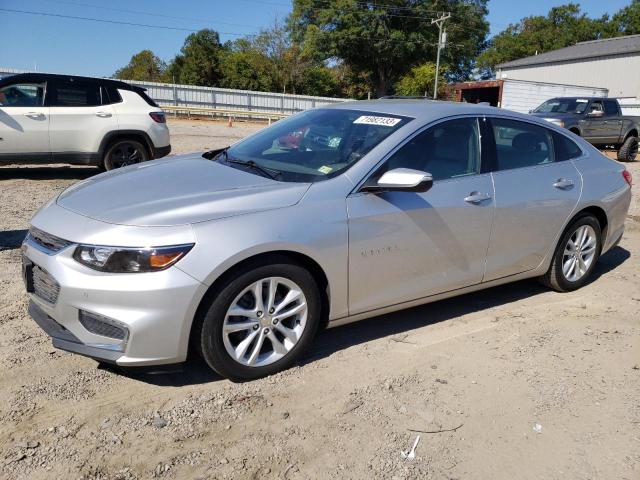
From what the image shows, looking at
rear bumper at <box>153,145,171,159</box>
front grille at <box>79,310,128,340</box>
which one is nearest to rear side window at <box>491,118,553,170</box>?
front grille at <box>79,310,128,340</box>

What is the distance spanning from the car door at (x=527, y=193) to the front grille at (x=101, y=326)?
2.61 meters

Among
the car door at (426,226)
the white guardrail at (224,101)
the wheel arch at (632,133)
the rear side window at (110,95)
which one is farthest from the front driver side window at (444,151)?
the white guardrail at (224,101)

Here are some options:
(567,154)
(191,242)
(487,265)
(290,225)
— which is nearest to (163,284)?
(191,242)

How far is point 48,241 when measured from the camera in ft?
A: 9.87

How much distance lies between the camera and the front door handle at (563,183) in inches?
175

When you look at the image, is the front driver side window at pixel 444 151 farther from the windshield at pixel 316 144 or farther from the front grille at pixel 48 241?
the front grille at pixel 48 241

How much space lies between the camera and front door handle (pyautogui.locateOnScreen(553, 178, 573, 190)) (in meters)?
4.43

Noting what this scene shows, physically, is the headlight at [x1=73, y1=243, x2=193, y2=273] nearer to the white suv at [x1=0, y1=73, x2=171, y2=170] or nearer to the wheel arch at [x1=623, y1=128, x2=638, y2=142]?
the white suv at [x1=0, y1=73, x2=171, y2=170]

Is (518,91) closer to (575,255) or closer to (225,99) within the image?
(225,99)

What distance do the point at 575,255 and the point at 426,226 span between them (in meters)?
1.99

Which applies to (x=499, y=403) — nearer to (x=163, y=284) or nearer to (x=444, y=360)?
(x=444, y=360)

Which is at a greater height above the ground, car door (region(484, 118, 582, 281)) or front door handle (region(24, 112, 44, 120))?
front door handle (region(24, 112, 44, 120))

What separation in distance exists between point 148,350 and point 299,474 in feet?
3.24

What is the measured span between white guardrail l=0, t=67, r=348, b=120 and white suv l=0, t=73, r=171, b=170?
21.0 meters
